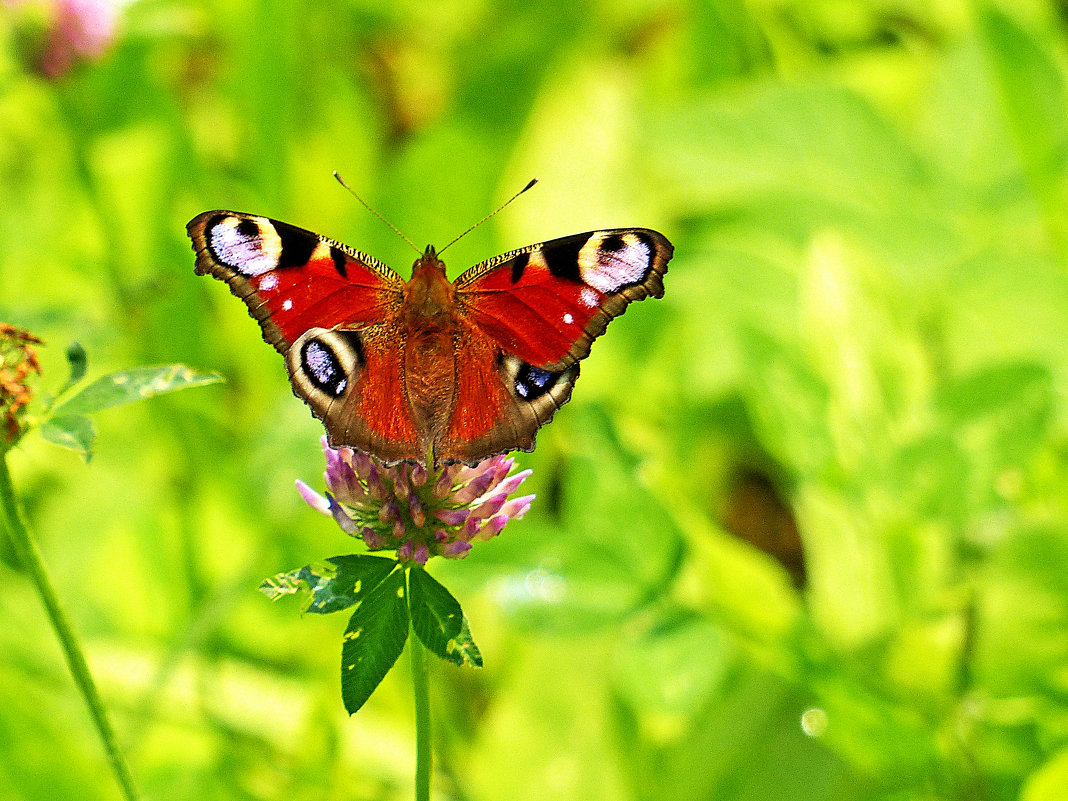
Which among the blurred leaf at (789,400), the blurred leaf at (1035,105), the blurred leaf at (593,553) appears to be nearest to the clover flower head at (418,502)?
the blurred leaf at (593,553)

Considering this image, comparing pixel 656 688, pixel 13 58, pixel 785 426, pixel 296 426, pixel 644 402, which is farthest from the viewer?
pixel 644 402

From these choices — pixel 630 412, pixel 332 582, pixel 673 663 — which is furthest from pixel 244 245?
pixel 630 412

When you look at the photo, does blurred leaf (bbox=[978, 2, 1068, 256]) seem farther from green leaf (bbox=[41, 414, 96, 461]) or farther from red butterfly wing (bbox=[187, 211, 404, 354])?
green leaf (bbox=[41, 414, 96, 461])

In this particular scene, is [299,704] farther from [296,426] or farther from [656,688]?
[656,688]

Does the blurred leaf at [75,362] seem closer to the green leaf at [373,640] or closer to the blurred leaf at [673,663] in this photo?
the green leaf at [373,640]

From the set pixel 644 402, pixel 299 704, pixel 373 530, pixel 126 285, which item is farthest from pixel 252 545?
pixel 373 530

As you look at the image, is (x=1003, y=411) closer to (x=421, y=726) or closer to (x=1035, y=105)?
(x=1035, y=105)

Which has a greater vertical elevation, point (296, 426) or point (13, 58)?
point (13, 58)
